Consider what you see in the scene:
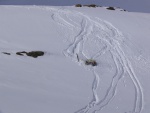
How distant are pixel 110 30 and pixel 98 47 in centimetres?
333

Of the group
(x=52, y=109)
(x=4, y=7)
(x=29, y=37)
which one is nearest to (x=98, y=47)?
(x=29, y=37)

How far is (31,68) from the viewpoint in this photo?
11688mm

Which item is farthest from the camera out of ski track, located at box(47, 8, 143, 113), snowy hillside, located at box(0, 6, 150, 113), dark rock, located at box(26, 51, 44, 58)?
dark rock, located at box(26, 51, 44, 58)

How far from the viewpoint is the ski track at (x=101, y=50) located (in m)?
10.2

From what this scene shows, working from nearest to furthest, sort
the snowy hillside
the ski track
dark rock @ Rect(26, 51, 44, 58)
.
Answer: the snowy hillside, the ski track, dark rock @ Rect(26, 51, 44, 58)

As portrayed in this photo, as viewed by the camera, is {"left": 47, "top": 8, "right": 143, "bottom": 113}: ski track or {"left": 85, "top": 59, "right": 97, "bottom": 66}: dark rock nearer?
{"left": 47, "top": 8, "right": 143, "bottom": 113}: ski track

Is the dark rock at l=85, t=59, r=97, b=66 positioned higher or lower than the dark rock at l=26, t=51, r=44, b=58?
lower

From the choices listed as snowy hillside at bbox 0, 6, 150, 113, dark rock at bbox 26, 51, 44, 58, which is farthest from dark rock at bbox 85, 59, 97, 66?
dark rock at bbox 26, 51, 44, 58

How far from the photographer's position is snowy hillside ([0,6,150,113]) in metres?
9.45

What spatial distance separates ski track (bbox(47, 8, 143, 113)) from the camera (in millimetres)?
10210

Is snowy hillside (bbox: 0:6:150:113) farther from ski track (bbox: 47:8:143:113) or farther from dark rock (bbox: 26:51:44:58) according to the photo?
→ dark rock (bbox: 26:51:44:58)

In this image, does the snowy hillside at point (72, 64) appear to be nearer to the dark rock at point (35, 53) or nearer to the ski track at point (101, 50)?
the ski track at point (101, 50)

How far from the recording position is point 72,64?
13031 mm

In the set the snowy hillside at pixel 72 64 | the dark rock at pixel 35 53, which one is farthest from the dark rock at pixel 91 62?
the dark rock at pixel 35 53
